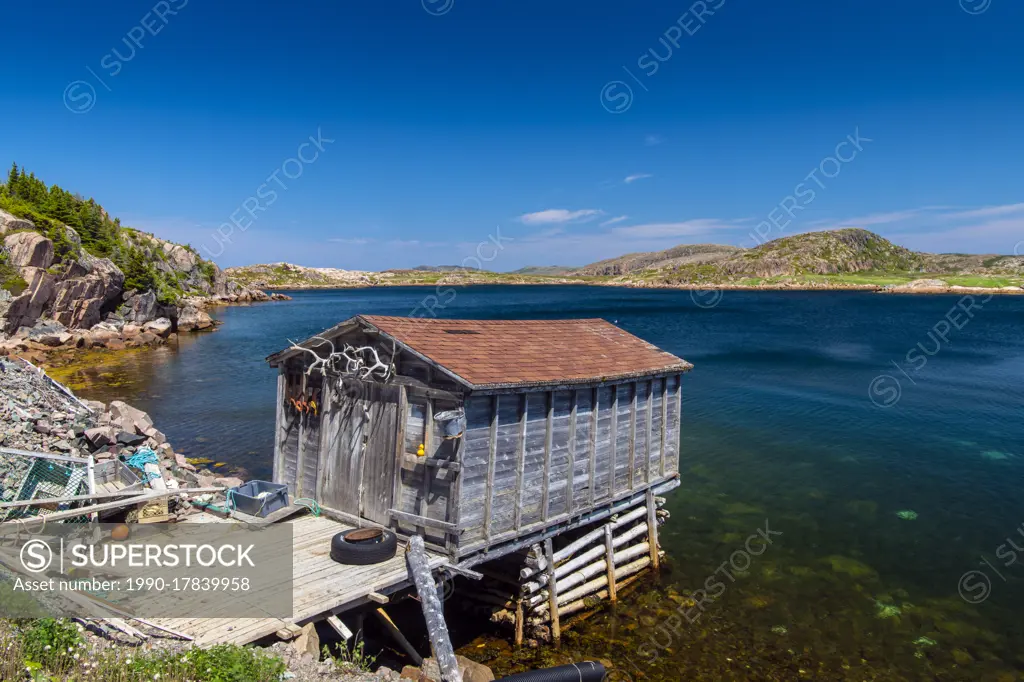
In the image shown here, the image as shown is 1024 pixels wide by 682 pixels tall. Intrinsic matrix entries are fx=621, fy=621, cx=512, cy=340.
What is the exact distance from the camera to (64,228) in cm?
5894

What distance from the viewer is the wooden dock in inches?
387

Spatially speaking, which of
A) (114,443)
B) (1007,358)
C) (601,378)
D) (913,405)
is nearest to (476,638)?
(601,378)

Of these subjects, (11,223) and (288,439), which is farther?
(11,223)

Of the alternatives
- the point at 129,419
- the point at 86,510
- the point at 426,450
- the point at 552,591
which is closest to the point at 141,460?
the point at 86,510

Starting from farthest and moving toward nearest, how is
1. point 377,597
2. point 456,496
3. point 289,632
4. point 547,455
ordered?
point 547,455, point 456,496, point 377,597, point 289,632

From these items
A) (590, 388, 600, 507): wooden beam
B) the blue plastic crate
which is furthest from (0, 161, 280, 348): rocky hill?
(590, 388, 600, 507): wooden beam

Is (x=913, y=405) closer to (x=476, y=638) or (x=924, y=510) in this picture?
(x=924, y=510)

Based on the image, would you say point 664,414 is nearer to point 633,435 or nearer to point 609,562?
point 633,435

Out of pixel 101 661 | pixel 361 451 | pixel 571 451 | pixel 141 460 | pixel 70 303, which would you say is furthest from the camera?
pixel 70 303

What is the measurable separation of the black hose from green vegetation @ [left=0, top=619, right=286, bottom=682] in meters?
5.13

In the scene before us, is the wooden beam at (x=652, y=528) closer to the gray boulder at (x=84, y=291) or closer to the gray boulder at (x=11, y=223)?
the gray boulder at (x=84, y=291)

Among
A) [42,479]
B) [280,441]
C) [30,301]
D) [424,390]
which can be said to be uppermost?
[30,301]

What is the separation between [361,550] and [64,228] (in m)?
62.8

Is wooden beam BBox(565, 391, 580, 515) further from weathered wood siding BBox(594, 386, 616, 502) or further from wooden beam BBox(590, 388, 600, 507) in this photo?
weathered wood siding BBox(594, 386, 616, 502)
